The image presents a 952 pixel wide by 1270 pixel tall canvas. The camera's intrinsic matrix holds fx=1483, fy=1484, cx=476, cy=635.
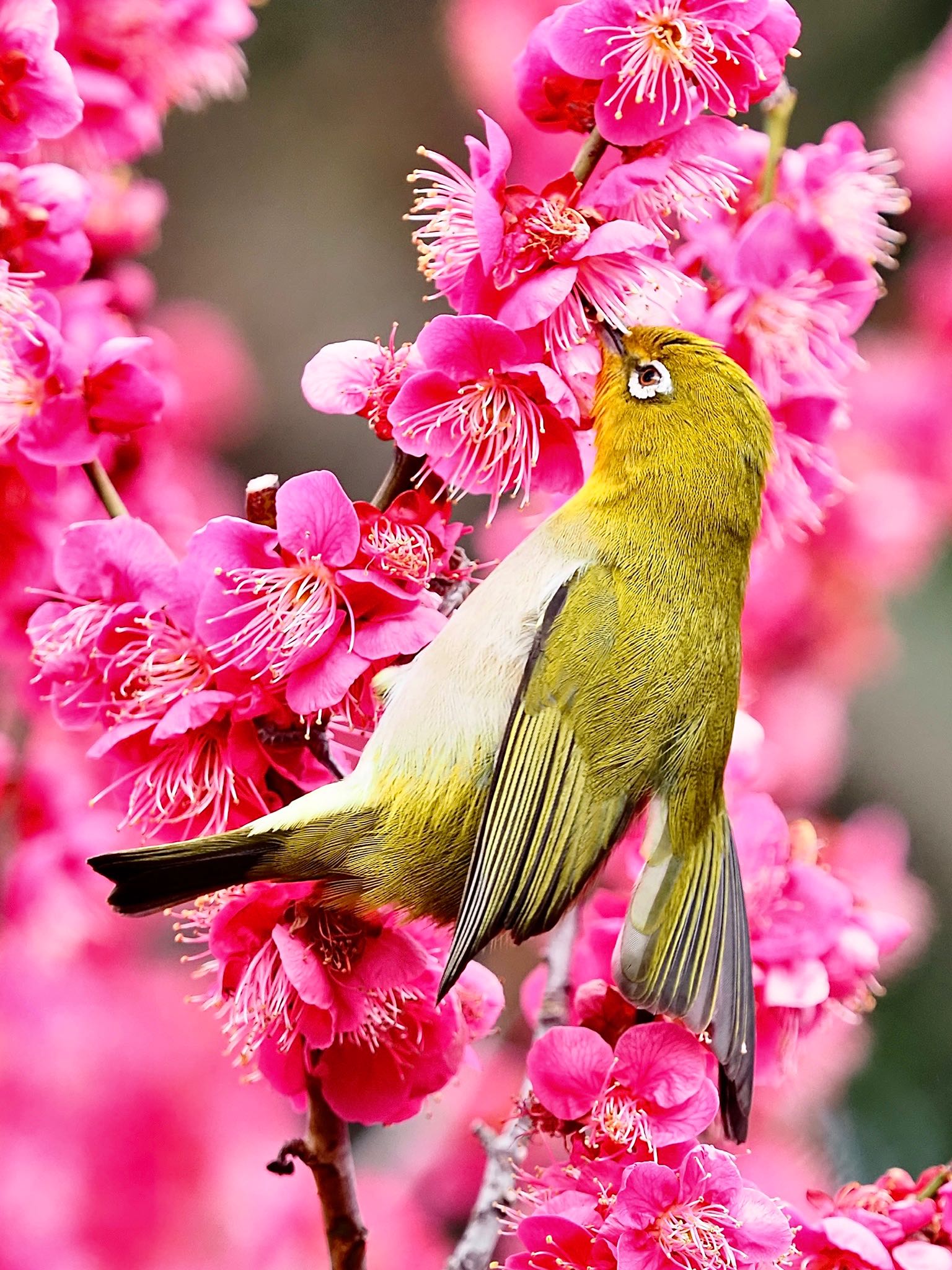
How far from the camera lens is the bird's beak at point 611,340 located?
0.98 metres

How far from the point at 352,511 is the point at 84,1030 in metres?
0.57

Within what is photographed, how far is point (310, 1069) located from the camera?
0.89m

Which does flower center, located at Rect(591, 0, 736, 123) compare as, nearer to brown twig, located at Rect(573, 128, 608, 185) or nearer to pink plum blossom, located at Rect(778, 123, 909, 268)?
brown twig, located at Rect(573, 128, 608, 185)

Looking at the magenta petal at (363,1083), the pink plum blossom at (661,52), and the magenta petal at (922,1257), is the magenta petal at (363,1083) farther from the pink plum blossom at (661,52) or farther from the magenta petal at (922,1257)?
the pink plum blossom at (661,52)

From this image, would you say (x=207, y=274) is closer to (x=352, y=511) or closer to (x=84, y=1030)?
(x=84, y=1030)

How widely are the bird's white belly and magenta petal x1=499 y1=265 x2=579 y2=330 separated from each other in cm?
20

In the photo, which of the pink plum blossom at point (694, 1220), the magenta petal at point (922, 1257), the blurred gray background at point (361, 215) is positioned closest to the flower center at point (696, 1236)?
the pink plum blossom at point (694, 1220)

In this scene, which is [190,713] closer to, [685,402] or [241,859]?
[241,859]

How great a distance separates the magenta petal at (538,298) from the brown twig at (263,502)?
0.55ft

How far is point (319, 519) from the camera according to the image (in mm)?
831

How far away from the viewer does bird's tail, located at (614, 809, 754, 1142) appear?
0.87 meters

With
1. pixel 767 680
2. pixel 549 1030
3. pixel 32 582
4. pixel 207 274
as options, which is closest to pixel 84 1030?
pixel 32 582

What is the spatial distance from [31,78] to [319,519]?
0.34 metres

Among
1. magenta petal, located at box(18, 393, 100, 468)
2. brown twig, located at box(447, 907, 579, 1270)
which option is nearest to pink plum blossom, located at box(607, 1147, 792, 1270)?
brown twig, located at box(447, 907, 579, 1270)
